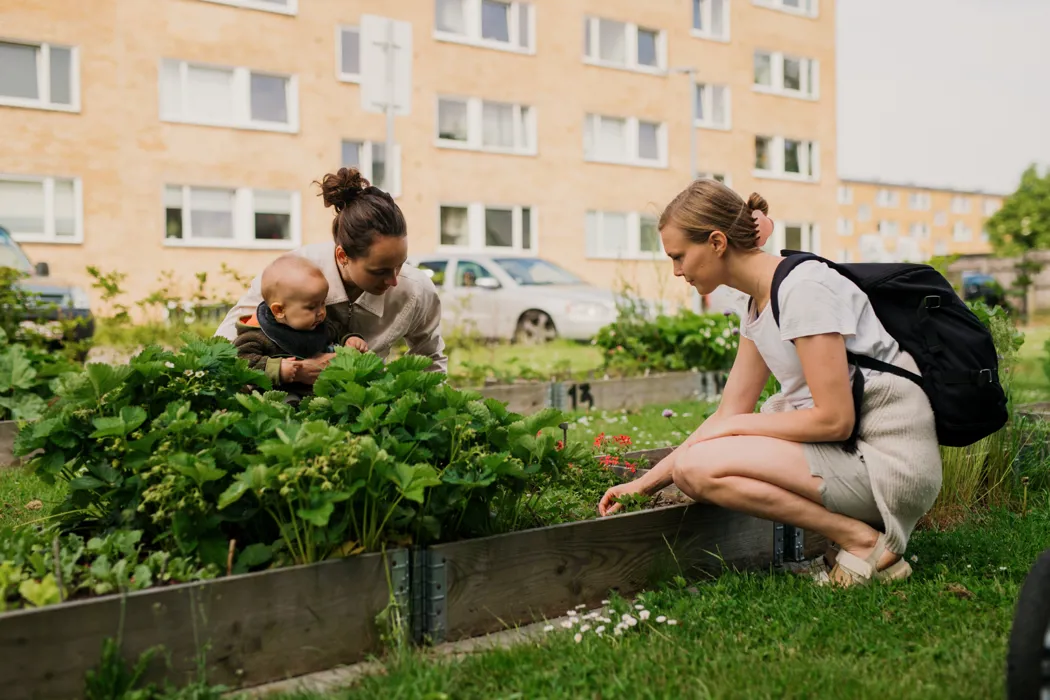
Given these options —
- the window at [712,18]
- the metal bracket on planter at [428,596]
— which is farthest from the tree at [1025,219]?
the metal bracket on planter at [428,596]

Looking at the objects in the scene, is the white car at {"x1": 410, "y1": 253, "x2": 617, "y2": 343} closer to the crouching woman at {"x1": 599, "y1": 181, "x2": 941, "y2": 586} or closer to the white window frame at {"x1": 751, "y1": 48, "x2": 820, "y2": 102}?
the crouching woman at {"x1": 599, "y1": 181, "x2": 941, "y2": 586}

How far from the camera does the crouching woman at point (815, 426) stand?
3268 millimetres

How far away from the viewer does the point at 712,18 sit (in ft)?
93.9

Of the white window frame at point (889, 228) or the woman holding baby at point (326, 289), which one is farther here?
the white window frame at point (889, 228)

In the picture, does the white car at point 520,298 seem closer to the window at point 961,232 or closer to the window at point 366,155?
the window at point 366,155

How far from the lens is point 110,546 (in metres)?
2.88

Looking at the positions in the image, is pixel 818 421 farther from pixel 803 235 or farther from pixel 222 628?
pixel 803 235

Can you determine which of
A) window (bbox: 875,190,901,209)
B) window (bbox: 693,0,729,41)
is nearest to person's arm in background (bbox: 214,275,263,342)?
window (bbox: 693,0,729,41)

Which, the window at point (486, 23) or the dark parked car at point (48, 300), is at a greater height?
the window at point (486, 23)

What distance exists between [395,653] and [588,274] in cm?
2278

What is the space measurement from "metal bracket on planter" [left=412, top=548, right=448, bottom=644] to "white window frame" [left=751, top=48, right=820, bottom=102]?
28.0 metres

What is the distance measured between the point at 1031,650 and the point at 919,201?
96.7 meters

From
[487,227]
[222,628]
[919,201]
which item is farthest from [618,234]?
[919,201]

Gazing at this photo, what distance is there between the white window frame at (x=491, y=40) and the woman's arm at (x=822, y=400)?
2114 cm
